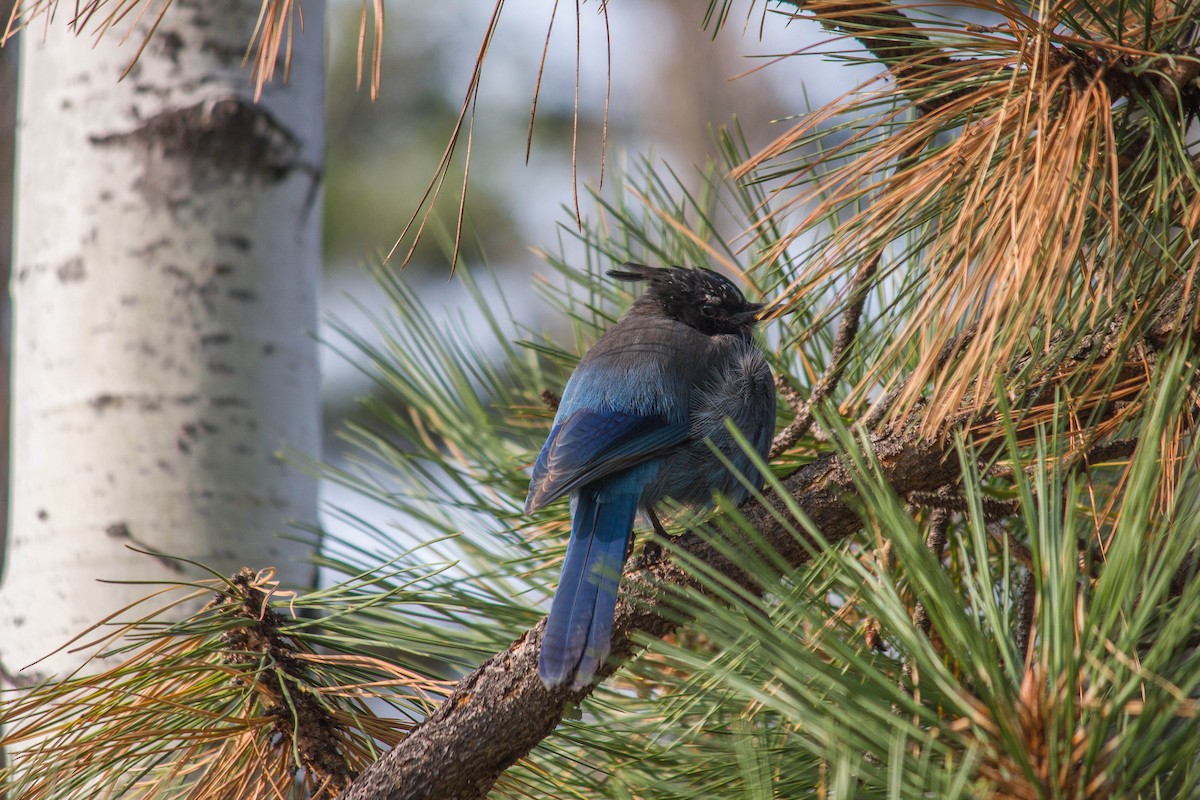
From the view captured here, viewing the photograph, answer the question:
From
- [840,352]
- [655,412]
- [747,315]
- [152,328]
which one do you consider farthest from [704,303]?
[152,328]

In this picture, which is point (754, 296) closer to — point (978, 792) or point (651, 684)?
point (651, 684)

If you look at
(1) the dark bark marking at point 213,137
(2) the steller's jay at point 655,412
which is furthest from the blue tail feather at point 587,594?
(1) the dark bark marking at point 213,137

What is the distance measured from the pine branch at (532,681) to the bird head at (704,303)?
93 cm

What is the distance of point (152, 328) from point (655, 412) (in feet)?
3.39

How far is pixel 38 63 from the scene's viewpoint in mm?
2379

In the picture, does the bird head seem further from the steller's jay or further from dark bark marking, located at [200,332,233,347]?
dark bark marking, located at [200,332,233,347]

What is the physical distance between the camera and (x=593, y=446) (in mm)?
2129

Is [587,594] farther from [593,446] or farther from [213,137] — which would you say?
[213,137]

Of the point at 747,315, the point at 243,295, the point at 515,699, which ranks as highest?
the point at 243,295

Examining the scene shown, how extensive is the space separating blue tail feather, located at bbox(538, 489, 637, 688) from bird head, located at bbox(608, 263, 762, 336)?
587 mm

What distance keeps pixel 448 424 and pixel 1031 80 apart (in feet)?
Result: 4.70

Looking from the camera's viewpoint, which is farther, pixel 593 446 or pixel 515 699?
pixel 593 446

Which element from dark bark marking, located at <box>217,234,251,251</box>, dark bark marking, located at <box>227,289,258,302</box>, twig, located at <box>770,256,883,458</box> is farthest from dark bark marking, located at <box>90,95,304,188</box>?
twig, located at <box>770,256,883,458</box>

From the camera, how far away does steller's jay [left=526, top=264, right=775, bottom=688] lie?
80.7 inches
